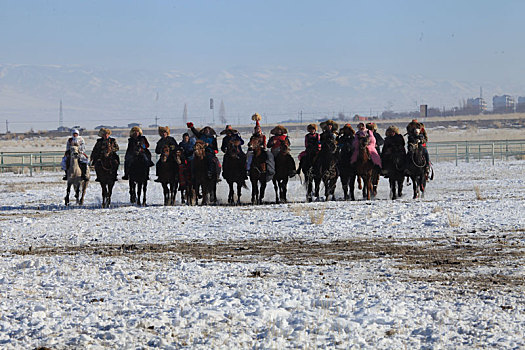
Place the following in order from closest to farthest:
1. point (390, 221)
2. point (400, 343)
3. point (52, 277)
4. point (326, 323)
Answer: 1. point (400, 343)
2. point (326, 323)
3. point (52, 277)
4. point (390, 221)

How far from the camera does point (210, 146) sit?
21.3m

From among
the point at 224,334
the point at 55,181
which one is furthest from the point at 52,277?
the point at 55,181

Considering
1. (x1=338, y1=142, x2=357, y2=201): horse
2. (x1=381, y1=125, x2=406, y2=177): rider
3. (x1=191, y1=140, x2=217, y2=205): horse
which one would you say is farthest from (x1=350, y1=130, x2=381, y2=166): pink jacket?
(x1=191, y1=140, x2=217, y2=205): horse

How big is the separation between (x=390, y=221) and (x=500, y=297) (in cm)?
737

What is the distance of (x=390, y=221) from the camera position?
16.2 meters

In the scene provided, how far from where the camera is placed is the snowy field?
7.61 m

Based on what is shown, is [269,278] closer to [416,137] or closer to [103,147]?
[103,147]

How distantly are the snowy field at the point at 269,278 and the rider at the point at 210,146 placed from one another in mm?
2007

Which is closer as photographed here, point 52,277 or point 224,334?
point 224,334

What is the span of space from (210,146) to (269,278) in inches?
443

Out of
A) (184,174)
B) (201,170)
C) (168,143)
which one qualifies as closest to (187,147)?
(168,143)

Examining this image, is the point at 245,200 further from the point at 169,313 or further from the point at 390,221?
the point at 169,313

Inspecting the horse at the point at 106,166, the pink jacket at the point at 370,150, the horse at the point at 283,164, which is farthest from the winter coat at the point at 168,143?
the pink jacket at the point at 370,150

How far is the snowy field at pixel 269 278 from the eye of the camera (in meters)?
7.61
